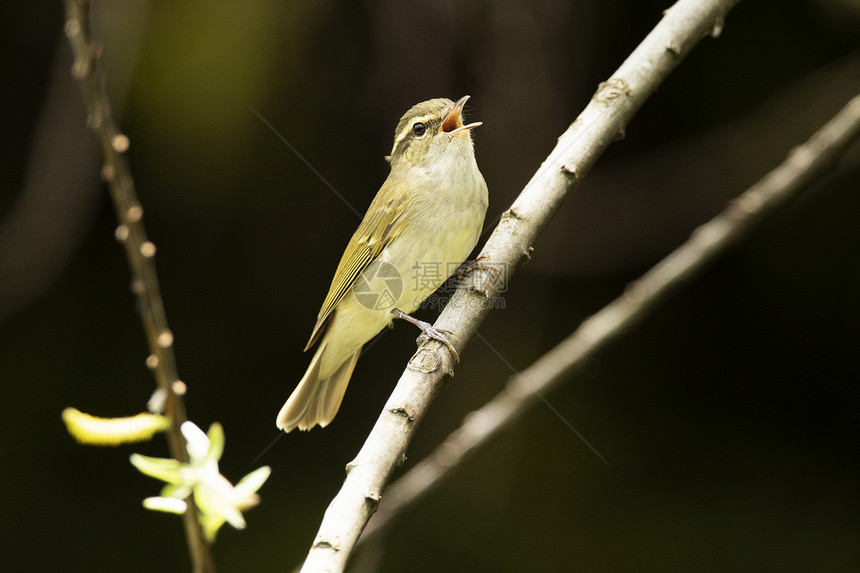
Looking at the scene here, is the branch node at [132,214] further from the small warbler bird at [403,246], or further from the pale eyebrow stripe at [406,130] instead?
the pale eyebrow stripe at [406,130]

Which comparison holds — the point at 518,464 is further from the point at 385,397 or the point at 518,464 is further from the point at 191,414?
the point at 191,414

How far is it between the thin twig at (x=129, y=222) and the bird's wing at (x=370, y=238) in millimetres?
2226

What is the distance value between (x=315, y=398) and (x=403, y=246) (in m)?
0.73

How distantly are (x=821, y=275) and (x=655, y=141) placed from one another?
0.97 meters

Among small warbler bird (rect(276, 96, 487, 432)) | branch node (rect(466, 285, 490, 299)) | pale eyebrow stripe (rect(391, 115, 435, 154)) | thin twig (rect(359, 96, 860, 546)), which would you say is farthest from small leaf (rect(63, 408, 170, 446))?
pale eyebrow stripe (rect(391, 115, 435, 154))

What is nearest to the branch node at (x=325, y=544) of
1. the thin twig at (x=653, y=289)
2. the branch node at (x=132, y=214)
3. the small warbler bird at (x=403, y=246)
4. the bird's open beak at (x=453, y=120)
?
the thin twig at (x=653, y=289)

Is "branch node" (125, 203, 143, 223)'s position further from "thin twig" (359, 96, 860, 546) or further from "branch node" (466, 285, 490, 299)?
"branch node" (466, 285, 490, 299)

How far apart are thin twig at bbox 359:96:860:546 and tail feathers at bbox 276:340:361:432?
133cm

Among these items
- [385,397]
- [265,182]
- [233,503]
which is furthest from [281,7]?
[233,503]

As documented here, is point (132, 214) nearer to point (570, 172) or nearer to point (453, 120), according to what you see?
point (570, 172)

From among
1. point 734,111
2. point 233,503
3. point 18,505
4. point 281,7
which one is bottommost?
point 233,503

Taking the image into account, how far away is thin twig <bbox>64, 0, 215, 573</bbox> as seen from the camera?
63 centimetres

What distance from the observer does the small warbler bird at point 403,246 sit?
2854 mm

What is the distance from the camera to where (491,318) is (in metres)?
3.47
